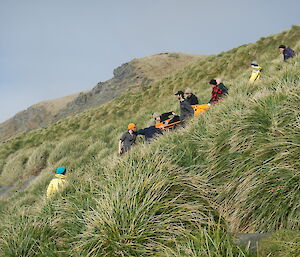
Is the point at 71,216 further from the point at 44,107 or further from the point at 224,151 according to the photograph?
the point at 44,107

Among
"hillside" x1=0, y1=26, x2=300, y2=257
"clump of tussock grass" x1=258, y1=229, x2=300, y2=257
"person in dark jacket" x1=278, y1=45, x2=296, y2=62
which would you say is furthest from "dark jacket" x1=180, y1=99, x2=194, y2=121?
"clump of tussock grass" x1=258, y1=229, x2=300, y2=257

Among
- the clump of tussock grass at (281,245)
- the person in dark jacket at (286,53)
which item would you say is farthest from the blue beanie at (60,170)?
the person in dark jacket at (286,53)

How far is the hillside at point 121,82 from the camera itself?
66.6m

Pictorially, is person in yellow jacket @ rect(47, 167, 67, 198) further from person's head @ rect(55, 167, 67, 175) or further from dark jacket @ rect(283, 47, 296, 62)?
dark jacket @ rect(283, 47, 296, 62)

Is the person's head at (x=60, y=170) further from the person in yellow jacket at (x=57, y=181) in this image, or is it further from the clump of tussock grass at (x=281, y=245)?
the clump of tussock grass at (x=281, y=245)

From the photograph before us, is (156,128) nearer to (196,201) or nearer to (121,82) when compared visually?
(196,201)

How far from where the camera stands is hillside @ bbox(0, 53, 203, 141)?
66562 millimetres

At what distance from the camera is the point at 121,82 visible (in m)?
72.5

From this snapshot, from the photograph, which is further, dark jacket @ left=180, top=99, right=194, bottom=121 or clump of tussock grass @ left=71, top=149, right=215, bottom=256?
dark jacket @ left=180, top=99, right=194, bottom=121

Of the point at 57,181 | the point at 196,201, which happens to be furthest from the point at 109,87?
the point at 196,201

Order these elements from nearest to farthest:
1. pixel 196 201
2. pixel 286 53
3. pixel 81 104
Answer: pixel 196 201
pixel 286 53
pixel 81 104

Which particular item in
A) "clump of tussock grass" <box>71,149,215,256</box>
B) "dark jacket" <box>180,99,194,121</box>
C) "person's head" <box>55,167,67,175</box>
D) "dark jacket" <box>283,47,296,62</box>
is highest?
"dark jacket" <box>283,47,296,62</box>

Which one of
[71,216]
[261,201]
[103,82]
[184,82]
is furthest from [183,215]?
[103,82]

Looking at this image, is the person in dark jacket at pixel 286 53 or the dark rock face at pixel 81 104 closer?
the person in dark jacket at pixel 286 53
